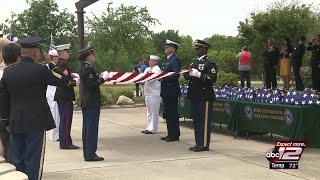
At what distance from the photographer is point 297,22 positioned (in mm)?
21797

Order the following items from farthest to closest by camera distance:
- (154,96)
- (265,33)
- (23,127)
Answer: (265,33)
(154,96)
(23,127)

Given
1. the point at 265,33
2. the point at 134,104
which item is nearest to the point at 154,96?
the point at 134,104

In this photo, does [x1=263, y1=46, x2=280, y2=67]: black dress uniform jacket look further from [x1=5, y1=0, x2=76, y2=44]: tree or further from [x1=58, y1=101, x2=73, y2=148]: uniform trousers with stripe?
[x1=5, y1=0, x2=76, y2=44]: tree

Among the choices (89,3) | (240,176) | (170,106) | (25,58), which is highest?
(89,3)

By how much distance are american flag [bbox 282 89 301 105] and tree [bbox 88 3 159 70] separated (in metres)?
24.7

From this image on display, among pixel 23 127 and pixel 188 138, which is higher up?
pixel 23 127

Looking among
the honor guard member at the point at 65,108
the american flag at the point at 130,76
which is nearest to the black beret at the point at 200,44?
the american flag at the point at 130,76

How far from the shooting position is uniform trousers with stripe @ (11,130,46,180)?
16.2ft

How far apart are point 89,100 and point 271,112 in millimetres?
3245

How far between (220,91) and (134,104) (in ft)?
23.4

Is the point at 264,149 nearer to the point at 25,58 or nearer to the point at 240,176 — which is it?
the point at 240,176

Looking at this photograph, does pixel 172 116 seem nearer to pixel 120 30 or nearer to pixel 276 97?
pixel 276 97

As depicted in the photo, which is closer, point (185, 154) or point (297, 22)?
point (185, 154)

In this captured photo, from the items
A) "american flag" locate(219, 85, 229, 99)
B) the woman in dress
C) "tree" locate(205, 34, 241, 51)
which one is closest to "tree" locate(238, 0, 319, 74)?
the woman in dress
